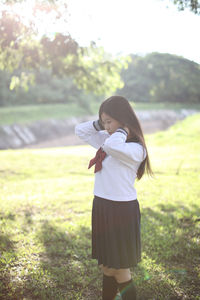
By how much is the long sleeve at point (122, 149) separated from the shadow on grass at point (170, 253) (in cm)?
149

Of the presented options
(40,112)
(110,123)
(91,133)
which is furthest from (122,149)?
(40,112)

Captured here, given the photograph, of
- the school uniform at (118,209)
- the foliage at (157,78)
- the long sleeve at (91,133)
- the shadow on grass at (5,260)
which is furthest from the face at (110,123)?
the foliage at (157,78)

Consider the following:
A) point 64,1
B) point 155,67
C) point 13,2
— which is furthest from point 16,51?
point 155,67

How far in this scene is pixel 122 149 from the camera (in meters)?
2.02

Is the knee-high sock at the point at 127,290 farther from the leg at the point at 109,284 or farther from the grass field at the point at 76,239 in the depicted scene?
the grass field at the point at 76,239

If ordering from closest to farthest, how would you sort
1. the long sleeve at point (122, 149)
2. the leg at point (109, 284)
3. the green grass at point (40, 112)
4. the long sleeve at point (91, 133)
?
the long sleeve at point (122, 149), the leg at point (109, 284), the long sleeve at point (91, 133), the green grass at point (40, 112)

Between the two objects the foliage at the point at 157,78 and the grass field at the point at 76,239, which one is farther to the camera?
the foliage at the point at 157,78

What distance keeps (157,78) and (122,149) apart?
18.2 meters

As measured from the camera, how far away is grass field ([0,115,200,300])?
279 cm

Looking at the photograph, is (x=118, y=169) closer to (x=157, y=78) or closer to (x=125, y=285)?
(x=125, y=285)

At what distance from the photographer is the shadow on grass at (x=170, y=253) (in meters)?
2.80

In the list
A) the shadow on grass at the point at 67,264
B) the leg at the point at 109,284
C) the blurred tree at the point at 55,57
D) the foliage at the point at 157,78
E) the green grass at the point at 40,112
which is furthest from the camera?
the green grass at the point at 40,112

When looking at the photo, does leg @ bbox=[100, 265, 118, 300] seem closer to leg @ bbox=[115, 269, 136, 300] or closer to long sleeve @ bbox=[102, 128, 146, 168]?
leg @ bbox=[115, 269, 136, 300]

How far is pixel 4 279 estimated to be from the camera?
279 centimetres
